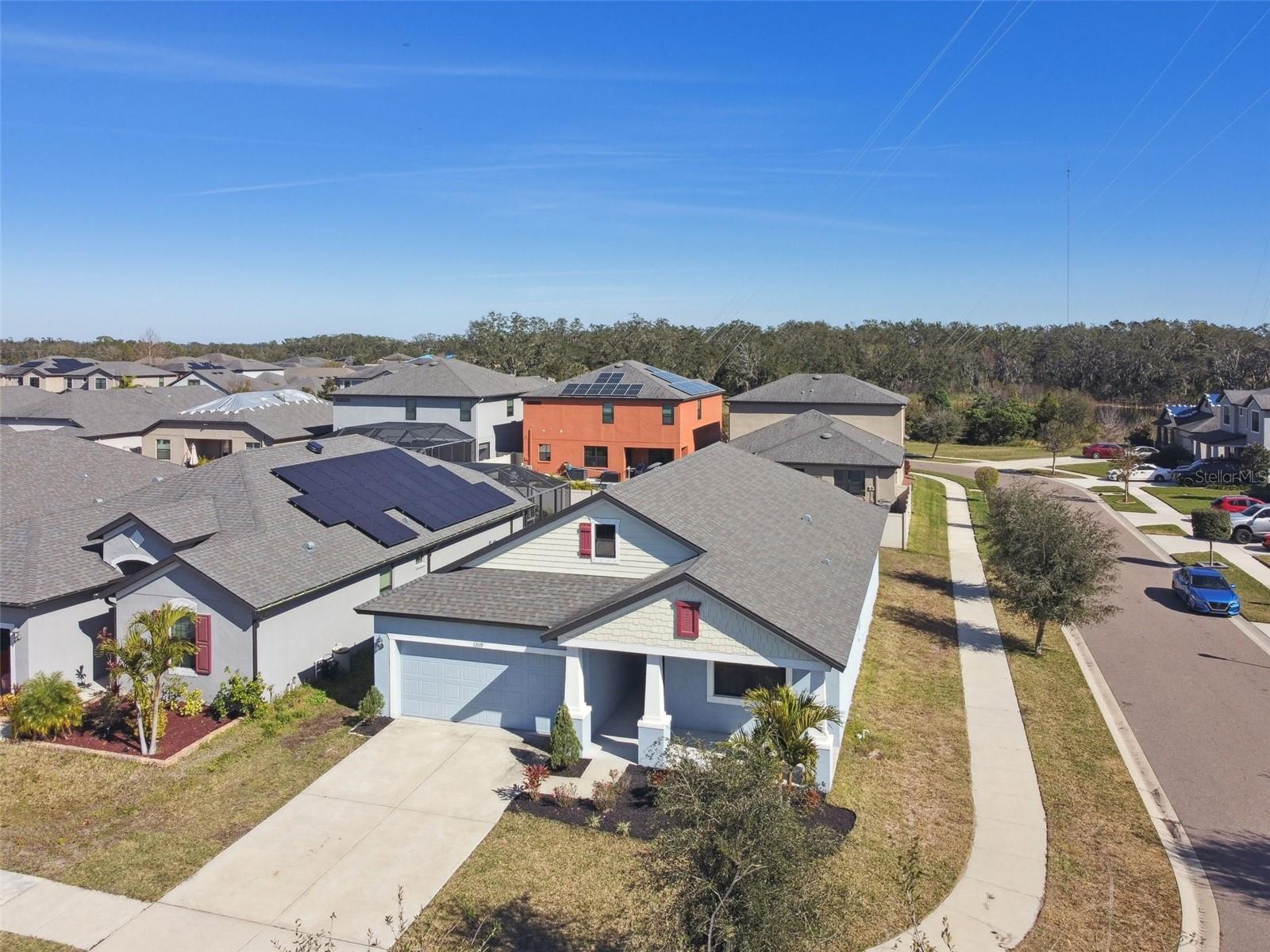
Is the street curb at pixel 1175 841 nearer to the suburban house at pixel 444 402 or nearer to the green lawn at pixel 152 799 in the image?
the green lawn at pixel 152 799

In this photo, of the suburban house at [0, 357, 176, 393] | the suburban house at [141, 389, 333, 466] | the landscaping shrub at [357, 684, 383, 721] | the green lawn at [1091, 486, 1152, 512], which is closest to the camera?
the landscaping shrub at [357, 684, 383, 721]

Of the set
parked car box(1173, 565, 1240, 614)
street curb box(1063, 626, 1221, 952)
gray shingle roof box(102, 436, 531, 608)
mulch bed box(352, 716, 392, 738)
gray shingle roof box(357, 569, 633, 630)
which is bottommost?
street curb box(1063, 626, 1221, 952)

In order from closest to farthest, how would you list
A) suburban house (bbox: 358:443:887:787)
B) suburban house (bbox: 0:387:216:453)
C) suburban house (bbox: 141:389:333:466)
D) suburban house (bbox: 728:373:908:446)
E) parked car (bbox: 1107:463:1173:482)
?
suburban house (bbox: 358:443:887:787), suburban house (bbox: 728:373:908:446), suburban house (bbox: 141:389:333:466), suburban house (bbox: 0:387:216:453), parked car (bbox: 1107:463:1173:482)

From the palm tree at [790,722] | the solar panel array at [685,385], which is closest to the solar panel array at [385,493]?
the palm tree at [790,722]

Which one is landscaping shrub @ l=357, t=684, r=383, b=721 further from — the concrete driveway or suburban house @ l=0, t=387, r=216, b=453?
suburban house @ l=0, t=387, r=216, b=453

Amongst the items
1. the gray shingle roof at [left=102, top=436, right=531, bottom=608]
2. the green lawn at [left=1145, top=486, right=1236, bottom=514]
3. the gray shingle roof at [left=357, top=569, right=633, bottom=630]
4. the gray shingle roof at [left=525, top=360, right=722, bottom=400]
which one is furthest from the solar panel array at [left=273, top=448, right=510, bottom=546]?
the green lawn at [left=1145, top=486, right=1236, bottom=514]

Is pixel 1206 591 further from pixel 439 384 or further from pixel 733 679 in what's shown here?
pixel 439 384
